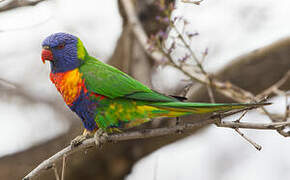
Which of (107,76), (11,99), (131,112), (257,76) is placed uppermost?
(107,76)

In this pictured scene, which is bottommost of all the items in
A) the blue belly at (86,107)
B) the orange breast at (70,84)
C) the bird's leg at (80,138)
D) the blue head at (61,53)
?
the bird's leg at (80,138)

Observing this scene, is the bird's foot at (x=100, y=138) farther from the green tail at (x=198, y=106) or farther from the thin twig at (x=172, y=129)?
the green tail at (x=198, y=106)

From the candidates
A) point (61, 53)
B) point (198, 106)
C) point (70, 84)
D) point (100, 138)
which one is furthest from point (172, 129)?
point (61, 53)

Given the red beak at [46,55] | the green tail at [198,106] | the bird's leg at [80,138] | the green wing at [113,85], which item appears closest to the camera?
the green tail at [198,106]

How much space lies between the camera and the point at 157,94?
96.2 inches

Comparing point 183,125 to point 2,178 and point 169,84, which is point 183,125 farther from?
point 2,178

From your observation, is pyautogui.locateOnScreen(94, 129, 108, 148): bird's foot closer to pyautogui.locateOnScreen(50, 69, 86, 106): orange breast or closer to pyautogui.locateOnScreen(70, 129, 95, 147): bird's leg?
pyautogui.locateOnScreen(70, 129, 95, 147): bird's leg

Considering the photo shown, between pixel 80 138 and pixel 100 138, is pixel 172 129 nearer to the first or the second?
pixel 100 138

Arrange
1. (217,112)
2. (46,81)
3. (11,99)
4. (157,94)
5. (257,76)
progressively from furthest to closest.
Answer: (46,81) < (11,99) < (257,76) < (157,94) < (217,112)

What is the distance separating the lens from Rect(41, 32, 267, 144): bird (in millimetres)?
2469

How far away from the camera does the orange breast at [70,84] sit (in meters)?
2.58

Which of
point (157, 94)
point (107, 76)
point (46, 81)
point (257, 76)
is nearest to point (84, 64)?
point (107, 76)

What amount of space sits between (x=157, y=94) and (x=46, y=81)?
3.66 m

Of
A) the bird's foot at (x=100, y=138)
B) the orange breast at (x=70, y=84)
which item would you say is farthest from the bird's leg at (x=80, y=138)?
the orange breast at (x=70, y=84)
